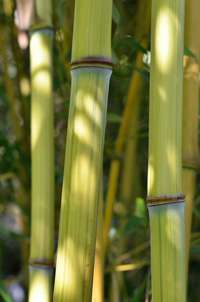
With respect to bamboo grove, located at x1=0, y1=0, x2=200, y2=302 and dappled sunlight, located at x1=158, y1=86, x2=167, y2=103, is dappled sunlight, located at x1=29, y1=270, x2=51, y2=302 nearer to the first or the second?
bamboo grove, located at x1=0, y1=0, x2=200, y2=302

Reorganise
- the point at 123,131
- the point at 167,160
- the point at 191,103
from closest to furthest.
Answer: the point at 167,160, the point at 191,103, the point at 123,131

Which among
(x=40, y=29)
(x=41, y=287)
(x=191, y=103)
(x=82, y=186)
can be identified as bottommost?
(x=41, y=287)

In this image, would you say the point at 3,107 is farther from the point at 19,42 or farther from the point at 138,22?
the point at 138,22

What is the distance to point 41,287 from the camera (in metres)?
0.72

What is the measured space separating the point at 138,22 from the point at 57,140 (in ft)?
0.82

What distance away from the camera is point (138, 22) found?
86 centimetres

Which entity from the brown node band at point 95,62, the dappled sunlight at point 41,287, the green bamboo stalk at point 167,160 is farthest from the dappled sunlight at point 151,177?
the dappled sunlight at point 41,287

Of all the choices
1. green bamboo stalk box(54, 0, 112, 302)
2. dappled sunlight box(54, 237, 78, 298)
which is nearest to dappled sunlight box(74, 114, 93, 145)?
green bamboo stalk box(54, 0, 112, 302)

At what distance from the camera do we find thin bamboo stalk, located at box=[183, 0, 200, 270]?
701 millimetres

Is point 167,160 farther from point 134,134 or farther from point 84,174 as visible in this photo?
point 134,134

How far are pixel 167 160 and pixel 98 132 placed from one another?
0.25 feet

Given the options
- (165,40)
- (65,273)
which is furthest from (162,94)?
(65,273)

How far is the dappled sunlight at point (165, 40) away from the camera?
0.58 metres

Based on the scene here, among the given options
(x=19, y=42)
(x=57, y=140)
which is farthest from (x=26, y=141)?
(x=19, y=42)
